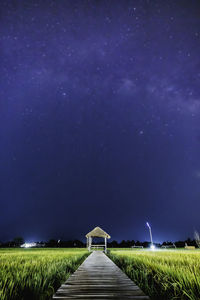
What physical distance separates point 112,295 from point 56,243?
55.1 m

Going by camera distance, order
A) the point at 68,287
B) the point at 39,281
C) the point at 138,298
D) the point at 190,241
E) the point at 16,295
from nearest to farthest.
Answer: the point at 16,295 → the point at 138,298 → the point at 39,281 → the point at 68,287 → the point at 190,241

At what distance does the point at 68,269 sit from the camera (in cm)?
571

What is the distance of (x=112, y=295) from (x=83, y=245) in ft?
177

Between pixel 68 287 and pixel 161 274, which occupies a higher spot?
pixel 161 274

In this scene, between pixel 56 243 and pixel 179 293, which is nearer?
pixel 179 293

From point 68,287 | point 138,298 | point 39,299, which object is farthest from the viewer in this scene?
point 68,287

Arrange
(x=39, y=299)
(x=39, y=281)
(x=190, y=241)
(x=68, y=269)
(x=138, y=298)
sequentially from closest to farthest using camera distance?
1. (x=39, y=299)
2. (x=138, y=298)
3. (x=39, y=281)
4. (x=68, y=269)
5. (x=190, y=241)

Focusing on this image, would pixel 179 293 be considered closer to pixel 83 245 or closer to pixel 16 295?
pixel 16 295

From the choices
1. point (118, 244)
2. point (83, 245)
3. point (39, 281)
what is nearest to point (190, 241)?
point (118, 244)

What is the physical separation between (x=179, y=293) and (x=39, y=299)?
1.90 m

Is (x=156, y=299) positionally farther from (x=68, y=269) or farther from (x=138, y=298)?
(x=68, y=269)

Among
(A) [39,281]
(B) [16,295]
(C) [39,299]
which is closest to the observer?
(B) [16,295]

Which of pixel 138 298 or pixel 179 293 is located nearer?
pixel 179 293

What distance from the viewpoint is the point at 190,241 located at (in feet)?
158
